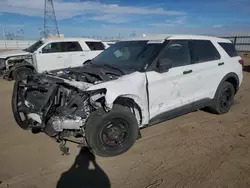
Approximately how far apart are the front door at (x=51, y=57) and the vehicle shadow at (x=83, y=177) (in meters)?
6.96

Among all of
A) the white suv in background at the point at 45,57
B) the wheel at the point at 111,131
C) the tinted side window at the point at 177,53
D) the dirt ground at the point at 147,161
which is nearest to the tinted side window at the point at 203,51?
the tinted side window at the point at 177,53

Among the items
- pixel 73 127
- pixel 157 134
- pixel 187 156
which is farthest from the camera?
pixel 157 134

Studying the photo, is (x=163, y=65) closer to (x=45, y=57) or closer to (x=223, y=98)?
(x=223, y=98)

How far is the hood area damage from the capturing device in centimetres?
311

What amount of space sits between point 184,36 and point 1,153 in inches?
161

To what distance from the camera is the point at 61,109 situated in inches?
125

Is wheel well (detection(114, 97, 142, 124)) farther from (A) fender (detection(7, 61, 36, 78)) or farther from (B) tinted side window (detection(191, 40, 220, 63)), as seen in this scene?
Result: (A) fender (detection(7, 61, 36, 78))

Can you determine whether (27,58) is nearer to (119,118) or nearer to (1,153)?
(1,153)

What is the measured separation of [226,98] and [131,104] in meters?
2.88

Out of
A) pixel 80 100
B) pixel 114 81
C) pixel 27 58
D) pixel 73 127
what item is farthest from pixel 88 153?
pixel 27 58

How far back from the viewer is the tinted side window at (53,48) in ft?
30.6

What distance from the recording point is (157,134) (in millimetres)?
4199

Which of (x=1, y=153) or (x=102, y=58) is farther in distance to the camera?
(x=102, y=58)

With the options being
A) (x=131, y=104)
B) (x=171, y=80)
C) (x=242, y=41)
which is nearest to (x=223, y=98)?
(x=171, y=80)
